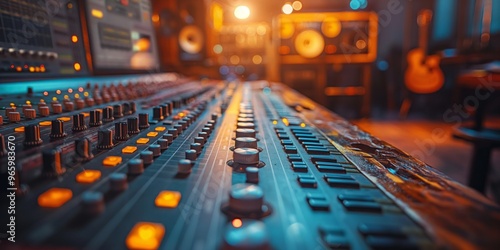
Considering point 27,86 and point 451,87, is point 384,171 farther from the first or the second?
point 451,87

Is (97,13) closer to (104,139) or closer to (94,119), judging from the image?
(94,119)

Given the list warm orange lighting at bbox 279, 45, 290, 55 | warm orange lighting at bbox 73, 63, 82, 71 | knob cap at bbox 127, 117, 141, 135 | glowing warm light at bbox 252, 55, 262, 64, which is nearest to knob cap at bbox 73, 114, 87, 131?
knob cap at bbox 127, 117, 141, 135

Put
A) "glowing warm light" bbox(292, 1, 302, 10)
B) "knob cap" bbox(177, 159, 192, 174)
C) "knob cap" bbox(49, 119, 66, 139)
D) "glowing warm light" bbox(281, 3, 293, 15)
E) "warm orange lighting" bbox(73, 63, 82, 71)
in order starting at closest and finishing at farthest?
"knob cap" bbox(177, 159, 192, 174) < "knob cap" bbox(49, 119, 66, 139) < "warm orange lighting" bbox(73, 63, 82, 71) < "glowing warm light" bbox(281, 3, 293, 15) < "glowing warm light" bbox(292, 1, 302, 10)

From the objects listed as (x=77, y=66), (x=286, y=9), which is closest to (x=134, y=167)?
(x=77, y=66)

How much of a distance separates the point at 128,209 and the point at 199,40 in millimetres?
3039

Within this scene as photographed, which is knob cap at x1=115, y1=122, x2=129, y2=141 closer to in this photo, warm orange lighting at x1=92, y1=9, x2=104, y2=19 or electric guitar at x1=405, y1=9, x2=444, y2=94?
warm orange lighting at x1=92, y1=9, x2=104, y2=19

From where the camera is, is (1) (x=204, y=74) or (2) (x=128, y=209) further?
(1) (x=204, y=74)

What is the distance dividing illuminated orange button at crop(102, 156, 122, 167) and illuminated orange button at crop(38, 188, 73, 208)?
11 centimetres

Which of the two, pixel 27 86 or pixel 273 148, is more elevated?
pixel 27 86

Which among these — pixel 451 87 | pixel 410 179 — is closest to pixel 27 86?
pixel 410 179

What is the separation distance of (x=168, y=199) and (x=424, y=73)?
6074 mm

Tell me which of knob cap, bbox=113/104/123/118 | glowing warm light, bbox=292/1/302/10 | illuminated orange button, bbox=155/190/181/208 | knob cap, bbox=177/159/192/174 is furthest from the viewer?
glowing warm light, bbox=292/1/302/10

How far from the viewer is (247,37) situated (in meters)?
4.84

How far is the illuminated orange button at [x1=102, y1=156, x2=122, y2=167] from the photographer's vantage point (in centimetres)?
52
